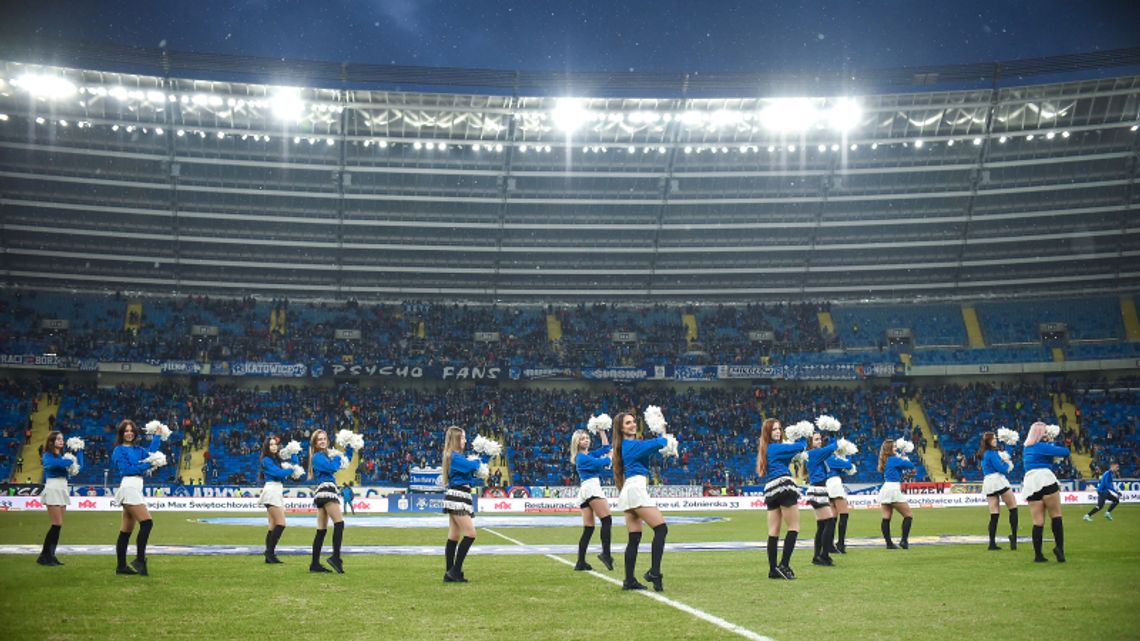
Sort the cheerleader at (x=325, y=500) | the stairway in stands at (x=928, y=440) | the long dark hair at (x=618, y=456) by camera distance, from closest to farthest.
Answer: the long dark hair at (x=618, y=456) → the cheerleader at (x=325, y=500) → the stairway in stands at (x=928, y=440)

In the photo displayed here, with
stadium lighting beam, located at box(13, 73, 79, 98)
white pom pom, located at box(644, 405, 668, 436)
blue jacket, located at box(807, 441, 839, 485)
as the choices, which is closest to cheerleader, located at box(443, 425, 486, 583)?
white pom pom, located at box(644, 405, 668, 436)

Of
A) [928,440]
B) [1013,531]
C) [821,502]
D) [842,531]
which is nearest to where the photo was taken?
[821,502]

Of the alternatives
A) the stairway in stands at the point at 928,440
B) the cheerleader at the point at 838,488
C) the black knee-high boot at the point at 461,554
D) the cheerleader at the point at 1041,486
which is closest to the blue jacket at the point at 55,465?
the black knee-high boot at the point at 461,554

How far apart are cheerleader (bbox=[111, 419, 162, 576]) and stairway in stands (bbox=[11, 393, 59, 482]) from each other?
117 feet

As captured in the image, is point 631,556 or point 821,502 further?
point 821,502

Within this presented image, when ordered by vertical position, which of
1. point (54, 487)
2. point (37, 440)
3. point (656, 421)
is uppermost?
point (656, 421)

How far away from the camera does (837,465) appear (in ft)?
58.1

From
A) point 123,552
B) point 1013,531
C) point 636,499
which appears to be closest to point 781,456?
point 636,499

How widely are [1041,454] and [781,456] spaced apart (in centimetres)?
507

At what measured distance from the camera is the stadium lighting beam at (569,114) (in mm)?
52188

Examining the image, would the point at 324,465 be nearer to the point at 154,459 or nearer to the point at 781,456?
the point at 154,459

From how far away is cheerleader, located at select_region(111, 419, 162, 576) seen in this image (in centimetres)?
1353

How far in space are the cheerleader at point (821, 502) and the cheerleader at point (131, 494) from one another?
10.4 m

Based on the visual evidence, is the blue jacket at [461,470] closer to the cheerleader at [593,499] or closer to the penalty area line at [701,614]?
the cheerleader at [593,499]
